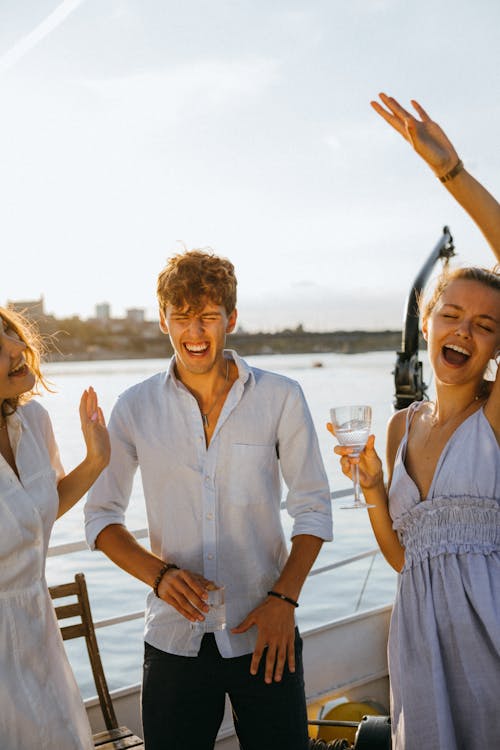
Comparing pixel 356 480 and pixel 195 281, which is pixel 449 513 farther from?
pixel 195 281

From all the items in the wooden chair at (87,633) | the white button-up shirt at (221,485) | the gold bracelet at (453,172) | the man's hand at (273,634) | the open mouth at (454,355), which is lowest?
the wooden chair at (87,633)

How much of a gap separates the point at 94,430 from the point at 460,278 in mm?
979

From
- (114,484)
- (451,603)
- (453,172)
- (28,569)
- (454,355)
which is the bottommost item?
(451,603)

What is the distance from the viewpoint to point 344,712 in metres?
3.85

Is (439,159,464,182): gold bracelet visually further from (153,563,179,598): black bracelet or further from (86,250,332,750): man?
(153,563,179,598): black bracelet

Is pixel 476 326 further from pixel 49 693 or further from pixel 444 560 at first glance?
pixel 49 693

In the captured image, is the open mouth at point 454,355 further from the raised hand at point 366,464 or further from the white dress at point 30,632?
the white dress at point 30,632

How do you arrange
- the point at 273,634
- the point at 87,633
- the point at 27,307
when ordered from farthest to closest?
1. the point at 87,633
2. the point at 27,307
3. the point at 273,634

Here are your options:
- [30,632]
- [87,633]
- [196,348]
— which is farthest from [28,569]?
[87,633]

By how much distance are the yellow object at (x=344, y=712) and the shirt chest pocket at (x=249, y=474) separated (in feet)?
6.48

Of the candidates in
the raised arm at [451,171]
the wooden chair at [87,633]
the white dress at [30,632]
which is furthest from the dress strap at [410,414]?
the wooden chair at [87,633]

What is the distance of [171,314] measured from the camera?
212cm

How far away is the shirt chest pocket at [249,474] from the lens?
2.14 m

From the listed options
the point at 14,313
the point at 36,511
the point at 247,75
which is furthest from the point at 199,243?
the point at 247,75
